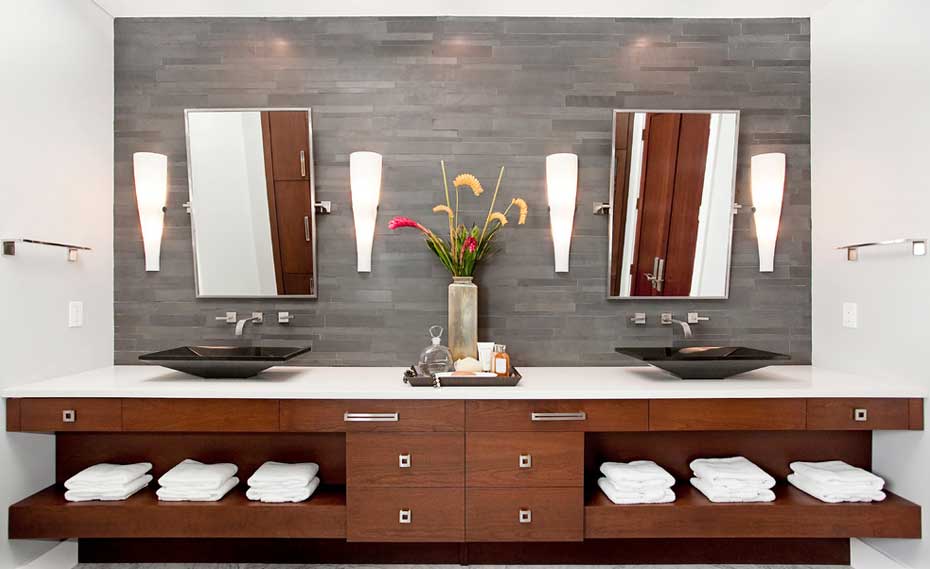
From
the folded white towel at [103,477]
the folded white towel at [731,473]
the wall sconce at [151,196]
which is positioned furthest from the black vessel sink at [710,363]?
the wall sconce at [151,196]

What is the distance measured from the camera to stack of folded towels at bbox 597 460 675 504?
2.52 m

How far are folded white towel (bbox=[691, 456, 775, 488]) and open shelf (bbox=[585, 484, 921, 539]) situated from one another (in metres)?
0.09

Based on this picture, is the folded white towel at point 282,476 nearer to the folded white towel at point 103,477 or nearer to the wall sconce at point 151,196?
the folded white towel at point 103,477

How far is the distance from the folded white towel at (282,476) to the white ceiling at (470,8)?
7.50ft

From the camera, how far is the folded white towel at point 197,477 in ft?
8.27

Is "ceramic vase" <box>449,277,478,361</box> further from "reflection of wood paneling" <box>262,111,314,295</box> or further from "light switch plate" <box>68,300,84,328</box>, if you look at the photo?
"light switch plate" <box>68,300,84,328</box>

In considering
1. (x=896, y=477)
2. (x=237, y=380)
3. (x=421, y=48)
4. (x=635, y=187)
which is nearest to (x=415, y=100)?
(x=421, y=48)

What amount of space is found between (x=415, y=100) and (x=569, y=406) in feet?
5.82

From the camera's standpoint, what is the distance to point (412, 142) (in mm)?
3156

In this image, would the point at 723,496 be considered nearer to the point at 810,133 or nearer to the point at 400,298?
the point at 400,298

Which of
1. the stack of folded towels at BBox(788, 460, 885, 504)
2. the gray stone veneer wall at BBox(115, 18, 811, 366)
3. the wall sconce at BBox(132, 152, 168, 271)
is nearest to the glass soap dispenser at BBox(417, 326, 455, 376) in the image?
the gray stone veneer wall at BBox(115, 18, 811, 366)

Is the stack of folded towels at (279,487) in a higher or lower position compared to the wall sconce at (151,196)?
lower

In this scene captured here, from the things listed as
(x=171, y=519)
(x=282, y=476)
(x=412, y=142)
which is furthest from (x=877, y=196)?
(x=171, y=519)

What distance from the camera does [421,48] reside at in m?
3.16
